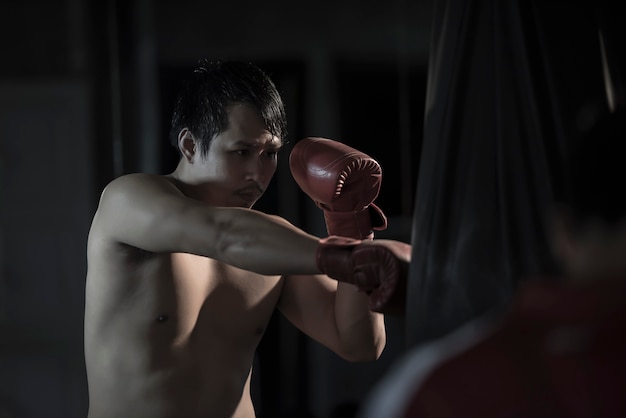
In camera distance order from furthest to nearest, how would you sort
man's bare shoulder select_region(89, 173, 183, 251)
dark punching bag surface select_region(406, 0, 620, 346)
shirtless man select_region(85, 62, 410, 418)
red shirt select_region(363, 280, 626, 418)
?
shirtless man select_region(85, 62, 410, 418), man's bare shoulder select_region(89, 173, 183, 251), dark punching bag surface select_region(406, 0, 620, 346), red shirt select_region(363, 280, 626, 418)

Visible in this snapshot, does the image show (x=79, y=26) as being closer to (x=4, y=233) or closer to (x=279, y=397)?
(x=4, y=233)

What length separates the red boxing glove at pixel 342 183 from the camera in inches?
67.4

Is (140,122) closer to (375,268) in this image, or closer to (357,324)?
(357,324)

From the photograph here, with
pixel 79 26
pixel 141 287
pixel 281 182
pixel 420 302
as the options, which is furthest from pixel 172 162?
pixel 420 302

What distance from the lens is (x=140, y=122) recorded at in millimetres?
2572

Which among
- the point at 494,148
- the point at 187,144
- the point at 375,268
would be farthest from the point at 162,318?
the point at 494,148

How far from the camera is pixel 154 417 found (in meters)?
1.69

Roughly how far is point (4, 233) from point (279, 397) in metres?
0.96

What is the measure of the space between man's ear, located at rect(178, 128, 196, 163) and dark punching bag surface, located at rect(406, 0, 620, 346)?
732 millimetres

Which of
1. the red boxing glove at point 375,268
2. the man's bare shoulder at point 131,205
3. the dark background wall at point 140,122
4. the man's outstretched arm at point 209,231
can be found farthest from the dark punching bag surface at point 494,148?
the dark background wall at point 140,122

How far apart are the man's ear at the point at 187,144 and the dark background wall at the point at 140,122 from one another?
27.6 inches

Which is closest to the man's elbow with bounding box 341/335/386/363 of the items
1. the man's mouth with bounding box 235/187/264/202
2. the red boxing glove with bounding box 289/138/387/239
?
the red boxing glove with bounding box 289/138/387/239

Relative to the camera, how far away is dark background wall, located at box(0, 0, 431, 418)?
2510 mm

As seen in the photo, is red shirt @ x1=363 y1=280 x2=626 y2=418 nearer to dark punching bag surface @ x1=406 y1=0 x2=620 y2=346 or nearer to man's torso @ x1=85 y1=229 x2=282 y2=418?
dark punching bag surface @ x1=406 y1=0 x2=620 y2=346
